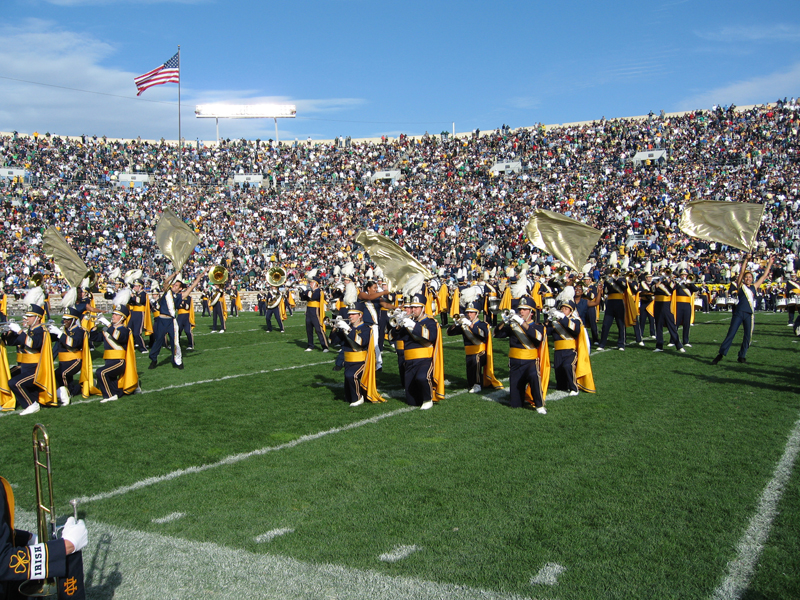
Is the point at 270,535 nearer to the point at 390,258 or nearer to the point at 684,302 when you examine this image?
the point at 390,258

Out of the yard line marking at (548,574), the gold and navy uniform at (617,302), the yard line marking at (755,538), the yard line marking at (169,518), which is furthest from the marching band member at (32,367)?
the gold and navy uniform at (617,302)

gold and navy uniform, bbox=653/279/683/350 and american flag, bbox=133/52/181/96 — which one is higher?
american flag, bbox=133/52/181/96

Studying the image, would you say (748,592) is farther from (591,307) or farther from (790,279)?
(591,307)

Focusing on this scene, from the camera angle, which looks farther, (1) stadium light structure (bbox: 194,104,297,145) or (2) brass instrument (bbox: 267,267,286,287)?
(1) stadium light structure (bbox: 194,104,297,145)

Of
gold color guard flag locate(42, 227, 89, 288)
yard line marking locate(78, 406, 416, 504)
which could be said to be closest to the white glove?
yard line marking locate(78, 406, 416, 504)

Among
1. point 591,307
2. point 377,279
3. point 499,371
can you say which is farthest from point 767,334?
point 377,279

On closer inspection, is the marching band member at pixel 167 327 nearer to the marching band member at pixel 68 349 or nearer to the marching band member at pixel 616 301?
the marching band member at pixel 68 349

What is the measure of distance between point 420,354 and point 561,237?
3.45m

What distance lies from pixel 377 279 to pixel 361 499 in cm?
966

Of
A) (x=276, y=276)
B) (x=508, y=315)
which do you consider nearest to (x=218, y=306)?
(x=276, y=276)

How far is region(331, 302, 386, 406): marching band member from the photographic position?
8.44 metres

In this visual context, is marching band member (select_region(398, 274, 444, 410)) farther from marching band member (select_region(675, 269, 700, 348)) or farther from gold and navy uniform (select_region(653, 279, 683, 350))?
marching band member (select_region(675, 269, 700, 348))

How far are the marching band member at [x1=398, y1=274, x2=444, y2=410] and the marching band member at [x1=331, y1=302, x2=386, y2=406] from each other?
1.55 feet

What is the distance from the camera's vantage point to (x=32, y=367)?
8.82 metres
